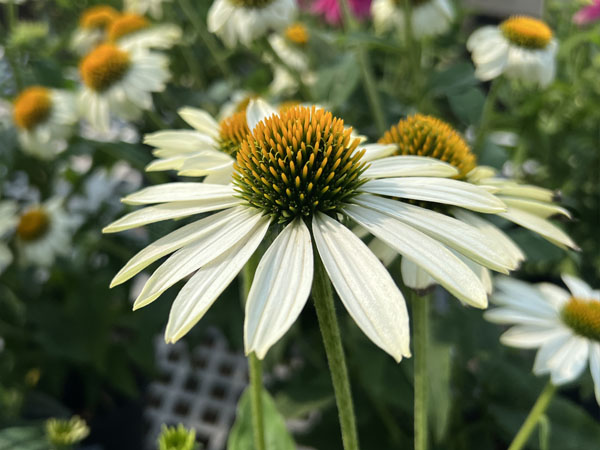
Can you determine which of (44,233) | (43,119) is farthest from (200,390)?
(43,119)

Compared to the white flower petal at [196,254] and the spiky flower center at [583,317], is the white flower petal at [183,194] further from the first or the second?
the spiky flower center at [583,317]

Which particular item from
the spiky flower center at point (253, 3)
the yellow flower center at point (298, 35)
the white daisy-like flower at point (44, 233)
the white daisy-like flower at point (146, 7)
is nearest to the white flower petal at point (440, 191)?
the spiky flower center at point (253, 3)

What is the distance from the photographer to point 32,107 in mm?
791

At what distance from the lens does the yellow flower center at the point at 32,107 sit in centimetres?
79

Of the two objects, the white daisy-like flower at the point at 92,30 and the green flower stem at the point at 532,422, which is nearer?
the green flower stem at the point at 532,422

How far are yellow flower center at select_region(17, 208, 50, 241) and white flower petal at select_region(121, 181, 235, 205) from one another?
2.01ft

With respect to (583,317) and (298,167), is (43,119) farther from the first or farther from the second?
(583,317)

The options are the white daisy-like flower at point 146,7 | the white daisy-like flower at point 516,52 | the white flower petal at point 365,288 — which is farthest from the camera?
the white daisy-like flower at point 146,7

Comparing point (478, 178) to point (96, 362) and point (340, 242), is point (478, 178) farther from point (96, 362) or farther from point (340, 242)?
point (96, 362)

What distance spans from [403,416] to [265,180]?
1.60 feet

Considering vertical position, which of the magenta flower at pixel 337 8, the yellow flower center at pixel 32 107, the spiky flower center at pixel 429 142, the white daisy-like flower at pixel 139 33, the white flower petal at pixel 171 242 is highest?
the magenta flower at pixel 337 8

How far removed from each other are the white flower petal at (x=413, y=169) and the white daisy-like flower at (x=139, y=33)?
60cm

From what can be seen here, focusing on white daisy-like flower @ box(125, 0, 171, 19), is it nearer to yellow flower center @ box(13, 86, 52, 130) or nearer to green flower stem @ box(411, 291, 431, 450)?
yellow flower center @ box(13, 86, 52, 130)

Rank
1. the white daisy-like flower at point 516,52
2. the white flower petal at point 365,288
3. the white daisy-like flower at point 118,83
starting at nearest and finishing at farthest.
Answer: the white flower petal at point 365,288 < the white daisy-like flower at point 516,52 < the white daisy-like flower at point 118,83
